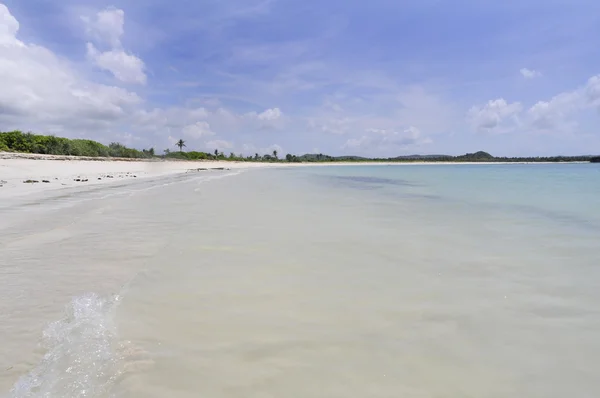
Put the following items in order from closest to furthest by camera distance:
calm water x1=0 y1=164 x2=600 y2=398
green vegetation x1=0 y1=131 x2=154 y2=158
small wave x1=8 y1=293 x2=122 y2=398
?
small wave x1=8 y1=293 x2=122 y2=398 → calm water x1=0 y1=164 x2=600 y2=398 → green vegetation x1=0 y1=131 x2=154 y2=158

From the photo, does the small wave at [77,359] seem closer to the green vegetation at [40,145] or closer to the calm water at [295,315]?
the calm water at [295,315]

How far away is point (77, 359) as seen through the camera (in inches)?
99.4

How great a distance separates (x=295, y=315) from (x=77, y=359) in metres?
1.78

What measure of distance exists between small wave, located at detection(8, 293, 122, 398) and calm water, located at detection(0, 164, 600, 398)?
1 cm

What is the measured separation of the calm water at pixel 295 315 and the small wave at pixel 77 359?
13 millimetres

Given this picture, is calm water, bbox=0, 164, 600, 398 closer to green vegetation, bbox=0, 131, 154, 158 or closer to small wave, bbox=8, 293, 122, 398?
small wave, bbox=8, 293, 122, 398

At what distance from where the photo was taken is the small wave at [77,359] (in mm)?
2195

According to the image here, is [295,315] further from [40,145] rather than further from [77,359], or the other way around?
[40,145]

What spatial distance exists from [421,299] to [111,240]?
538 cm

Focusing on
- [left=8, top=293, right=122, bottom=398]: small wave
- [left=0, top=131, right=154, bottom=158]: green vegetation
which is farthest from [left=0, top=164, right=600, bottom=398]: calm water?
[left=0, top=131, right=154, bottom=158]: green vegetation

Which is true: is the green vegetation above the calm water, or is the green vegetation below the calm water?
above

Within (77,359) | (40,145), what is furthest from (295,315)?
(40,145)

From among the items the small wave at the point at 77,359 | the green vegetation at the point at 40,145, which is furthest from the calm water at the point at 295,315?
the green vegetation at the point at 40,145

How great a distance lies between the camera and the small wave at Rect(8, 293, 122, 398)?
7.20ft
